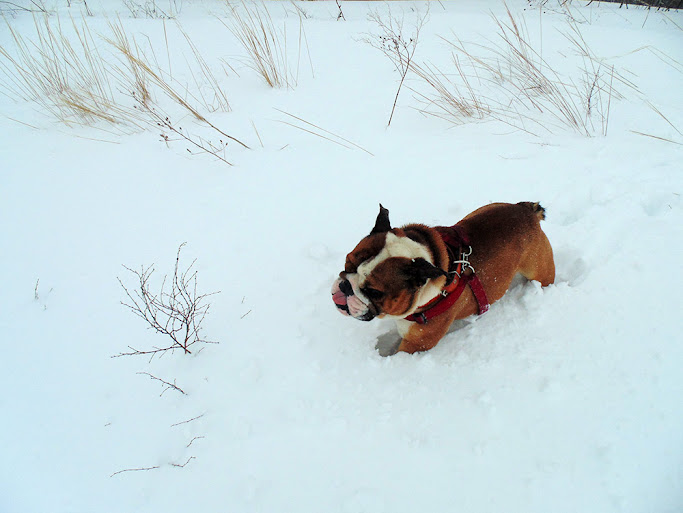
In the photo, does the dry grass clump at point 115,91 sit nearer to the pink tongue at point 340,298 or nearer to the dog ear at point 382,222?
the dog ear at point 382,222

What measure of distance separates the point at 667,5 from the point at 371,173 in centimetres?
709

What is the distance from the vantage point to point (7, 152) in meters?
4.00

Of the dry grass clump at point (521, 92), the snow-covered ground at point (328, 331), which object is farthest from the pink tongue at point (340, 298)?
the dry grass clump at point (521, 92)

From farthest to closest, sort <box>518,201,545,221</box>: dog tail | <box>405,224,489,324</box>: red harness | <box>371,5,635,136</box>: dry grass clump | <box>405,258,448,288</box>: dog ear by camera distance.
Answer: <box>371,5,635,136</box>: dry grass clump → <box>518,201,545,221</box>: dog tail → <box>405,224,489,324</box>: red harness → <box>405,258,448,288</box>: dog ear

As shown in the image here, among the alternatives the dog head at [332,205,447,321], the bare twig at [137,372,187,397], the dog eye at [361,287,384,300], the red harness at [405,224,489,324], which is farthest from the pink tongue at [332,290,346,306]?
the bare twig at [137,372,187,397]

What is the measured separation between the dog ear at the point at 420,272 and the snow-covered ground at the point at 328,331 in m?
0.80

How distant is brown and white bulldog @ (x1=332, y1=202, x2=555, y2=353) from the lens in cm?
180

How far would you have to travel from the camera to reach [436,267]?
1.74 metres

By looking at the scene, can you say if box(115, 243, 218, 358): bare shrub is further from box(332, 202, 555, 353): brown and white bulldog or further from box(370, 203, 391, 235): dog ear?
box(370, 203, 391, 235): dog ear

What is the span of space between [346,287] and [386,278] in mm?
244

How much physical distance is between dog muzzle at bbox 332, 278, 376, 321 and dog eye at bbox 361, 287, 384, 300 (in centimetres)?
5

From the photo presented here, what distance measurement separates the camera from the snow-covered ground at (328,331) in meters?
1.89

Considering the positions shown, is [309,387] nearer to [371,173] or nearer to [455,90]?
[371,173]

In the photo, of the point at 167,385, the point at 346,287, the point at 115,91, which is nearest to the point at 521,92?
the point at 346,287
